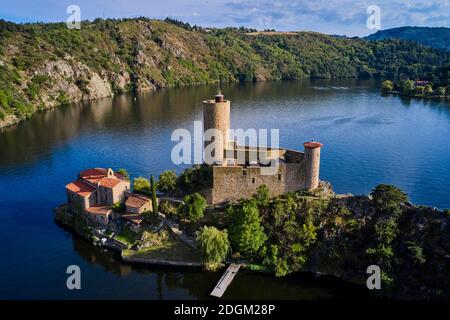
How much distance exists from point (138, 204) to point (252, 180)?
13665 mm

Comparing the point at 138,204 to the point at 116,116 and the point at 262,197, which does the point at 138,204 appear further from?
the point at 116,116

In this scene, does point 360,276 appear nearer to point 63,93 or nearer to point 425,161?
point 425,161

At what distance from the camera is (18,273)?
41.0 m

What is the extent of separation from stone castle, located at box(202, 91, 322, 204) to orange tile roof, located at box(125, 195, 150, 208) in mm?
7321

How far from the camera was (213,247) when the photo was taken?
40688mm

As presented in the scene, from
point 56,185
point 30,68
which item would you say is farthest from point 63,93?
point 56,185

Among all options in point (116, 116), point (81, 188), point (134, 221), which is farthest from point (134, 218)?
point (116, 116)

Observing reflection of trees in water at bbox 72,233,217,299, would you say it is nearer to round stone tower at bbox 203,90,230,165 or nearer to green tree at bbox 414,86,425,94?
round stone tower at bbox 203,90,230,165

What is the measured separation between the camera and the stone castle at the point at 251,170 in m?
44.7

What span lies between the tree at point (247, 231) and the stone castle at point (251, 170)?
3480 mm

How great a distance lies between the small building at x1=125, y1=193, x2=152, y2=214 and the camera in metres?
47.2

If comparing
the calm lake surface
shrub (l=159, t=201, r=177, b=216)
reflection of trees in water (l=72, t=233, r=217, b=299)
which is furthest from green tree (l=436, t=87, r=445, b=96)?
reflection of trees in water (l=72, t=233, r=217, b=299)
